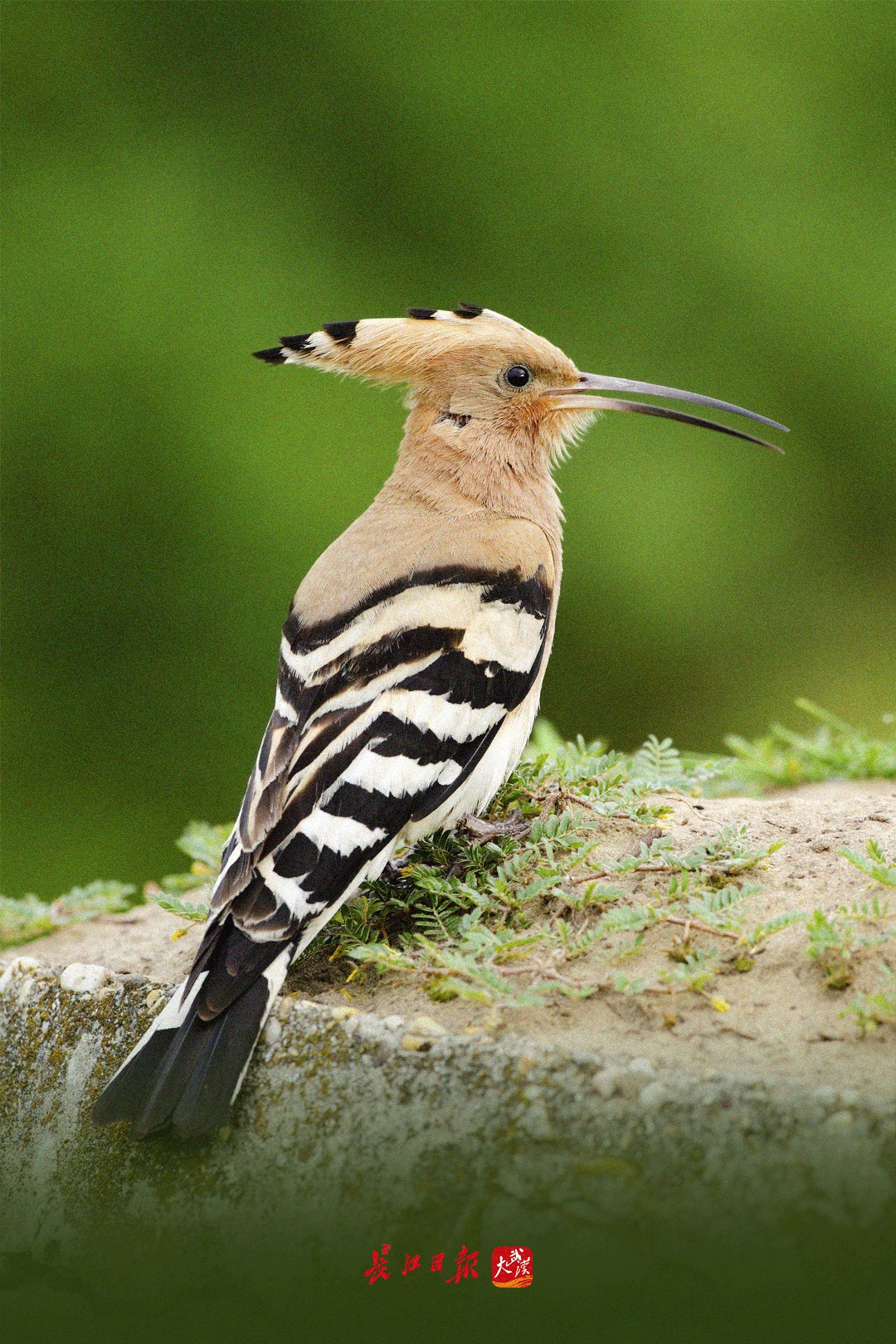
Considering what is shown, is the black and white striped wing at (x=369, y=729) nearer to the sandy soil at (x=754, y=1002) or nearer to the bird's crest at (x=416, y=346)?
the sandy soil at (x=754, y=1002)

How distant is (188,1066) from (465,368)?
1.37m

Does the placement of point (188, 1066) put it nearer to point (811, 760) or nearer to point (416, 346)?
point (416, 346)

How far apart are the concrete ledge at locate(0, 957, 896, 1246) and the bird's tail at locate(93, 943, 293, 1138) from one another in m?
0.04

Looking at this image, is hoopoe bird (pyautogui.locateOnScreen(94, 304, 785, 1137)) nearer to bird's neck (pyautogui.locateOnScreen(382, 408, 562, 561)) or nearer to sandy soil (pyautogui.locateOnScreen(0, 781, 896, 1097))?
bird's neck (pyautogui.locateOnScreen(382, 408, 562, 561))

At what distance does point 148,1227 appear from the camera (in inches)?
59.8

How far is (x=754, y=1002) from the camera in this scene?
4.98 ft

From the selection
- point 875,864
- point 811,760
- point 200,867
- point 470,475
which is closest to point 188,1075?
point 875,864

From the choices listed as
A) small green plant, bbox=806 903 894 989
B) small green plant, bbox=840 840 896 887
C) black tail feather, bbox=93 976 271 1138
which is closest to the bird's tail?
black tail feather, bbox=93 976 271 1138

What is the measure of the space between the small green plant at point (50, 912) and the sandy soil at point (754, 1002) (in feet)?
2.05

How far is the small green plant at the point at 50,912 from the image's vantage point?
2.65m

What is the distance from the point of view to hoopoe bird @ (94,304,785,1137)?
1616 millimetres

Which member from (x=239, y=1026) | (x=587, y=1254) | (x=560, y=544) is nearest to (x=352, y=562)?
(x=560, y=544)

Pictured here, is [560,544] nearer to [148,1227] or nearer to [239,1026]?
[239,1026]

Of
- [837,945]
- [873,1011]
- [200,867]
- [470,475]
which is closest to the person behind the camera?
[873,1011]
